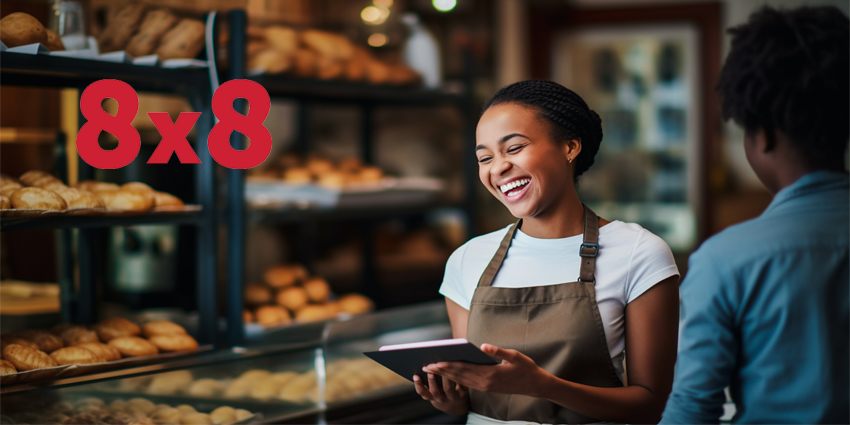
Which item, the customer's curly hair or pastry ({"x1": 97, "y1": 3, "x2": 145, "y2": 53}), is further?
pastry ({"x1": 97, "y1": 3, "x2": 145, "y2": 53})

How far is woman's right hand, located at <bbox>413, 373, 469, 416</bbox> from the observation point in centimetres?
119

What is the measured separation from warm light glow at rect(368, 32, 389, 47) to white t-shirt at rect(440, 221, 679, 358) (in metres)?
1.60

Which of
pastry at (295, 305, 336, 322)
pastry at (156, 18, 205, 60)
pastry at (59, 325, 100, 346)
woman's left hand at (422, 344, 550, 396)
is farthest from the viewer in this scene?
pastry at (295, 305, 336, 322)

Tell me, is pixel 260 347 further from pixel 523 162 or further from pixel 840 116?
pixel 840 116

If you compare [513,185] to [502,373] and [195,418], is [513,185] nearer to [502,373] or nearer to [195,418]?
[502,373]

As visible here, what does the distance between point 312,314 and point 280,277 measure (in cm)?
25

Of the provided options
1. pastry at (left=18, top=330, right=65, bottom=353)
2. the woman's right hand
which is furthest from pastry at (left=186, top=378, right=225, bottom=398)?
the woman's right hand

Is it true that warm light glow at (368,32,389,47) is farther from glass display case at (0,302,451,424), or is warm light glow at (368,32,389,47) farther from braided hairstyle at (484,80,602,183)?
braided hairstyle at (484,80,602,183)

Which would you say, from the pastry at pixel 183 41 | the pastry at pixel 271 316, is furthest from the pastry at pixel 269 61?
the pastry at pixel 271 316

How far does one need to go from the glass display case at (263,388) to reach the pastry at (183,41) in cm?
82

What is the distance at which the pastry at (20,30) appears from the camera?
146 cm

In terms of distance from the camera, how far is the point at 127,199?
169cm

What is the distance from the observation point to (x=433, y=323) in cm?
232

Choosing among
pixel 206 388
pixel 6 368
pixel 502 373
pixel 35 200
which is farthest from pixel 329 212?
pixel 502 373
